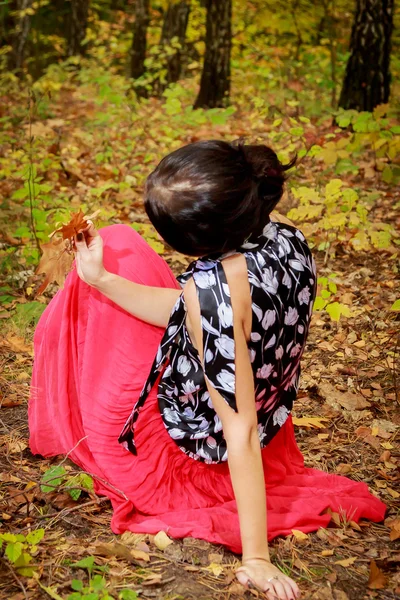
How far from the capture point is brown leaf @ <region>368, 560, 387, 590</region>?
75.9 inches

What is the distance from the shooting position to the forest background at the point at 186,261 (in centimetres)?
195

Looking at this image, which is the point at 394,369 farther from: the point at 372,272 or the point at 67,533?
the point at 67,533

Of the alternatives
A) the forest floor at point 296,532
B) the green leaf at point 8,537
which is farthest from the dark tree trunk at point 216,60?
the green leaf at point 8,537

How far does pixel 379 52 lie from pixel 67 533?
5883 mm

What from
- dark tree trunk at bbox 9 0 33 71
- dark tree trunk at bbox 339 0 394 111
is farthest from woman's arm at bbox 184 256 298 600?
dark tree trunk at bbox 9 0 33 71

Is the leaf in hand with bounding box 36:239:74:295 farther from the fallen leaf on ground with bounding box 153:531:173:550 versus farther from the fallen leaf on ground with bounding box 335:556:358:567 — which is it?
the fallen leaf on ground with bounding box 335:556:358:567

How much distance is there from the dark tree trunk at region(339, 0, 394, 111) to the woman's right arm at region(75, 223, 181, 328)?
521cm

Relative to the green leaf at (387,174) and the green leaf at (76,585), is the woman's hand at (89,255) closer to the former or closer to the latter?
the green leaf at (76,585)

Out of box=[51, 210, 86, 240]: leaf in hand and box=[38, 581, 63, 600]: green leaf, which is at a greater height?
box=[51, 210, 86, 240]: leaf in hand

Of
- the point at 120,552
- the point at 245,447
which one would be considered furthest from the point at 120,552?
the point at 245,447

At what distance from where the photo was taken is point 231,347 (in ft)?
5.91

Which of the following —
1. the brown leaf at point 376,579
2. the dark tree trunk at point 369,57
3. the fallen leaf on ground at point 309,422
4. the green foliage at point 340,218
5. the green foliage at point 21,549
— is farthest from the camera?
the dark tree trunk at point 369,57

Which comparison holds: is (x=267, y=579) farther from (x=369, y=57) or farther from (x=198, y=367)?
(x=369, y=57)

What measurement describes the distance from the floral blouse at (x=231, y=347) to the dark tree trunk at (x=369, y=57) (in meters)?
5.13
